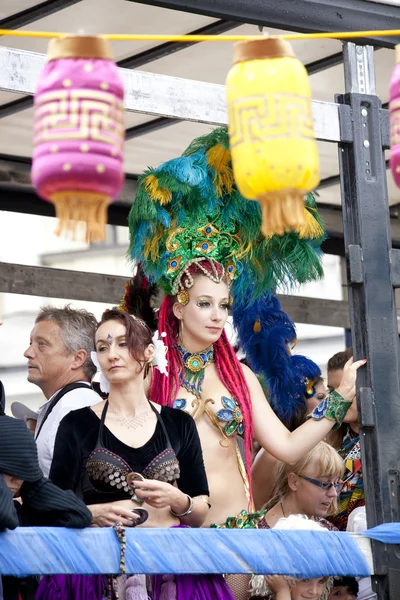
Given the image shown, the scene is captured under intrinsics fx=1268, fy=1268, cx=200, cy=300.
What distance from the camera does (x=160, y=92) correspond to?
462 centimetres

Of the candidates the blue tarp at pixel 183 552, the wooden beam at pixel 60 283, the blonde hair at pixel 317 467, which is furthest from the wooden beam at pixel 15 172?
the blue tarp at pixel 183 552

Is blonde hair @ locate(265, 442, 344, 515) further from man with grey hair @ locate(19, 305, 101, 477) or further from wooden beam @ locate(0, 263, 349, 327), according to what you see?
wooden beam @ locate(0, 263, 349, 327)

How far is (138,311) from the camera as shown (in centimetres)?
560

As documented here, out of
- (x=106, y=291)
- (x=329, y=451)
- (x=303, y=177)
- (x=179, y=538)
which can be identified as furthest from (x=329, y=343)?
(x=303, y=177)

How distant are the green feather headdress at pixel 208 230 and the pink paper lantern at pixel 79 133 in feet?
5.45

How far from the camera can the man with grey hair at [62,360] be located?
5.00m

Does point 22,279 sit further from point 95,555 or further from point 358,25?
point 95,555

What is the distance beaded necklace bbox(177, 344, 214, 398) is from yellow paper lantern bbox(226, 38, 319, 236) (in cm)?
157

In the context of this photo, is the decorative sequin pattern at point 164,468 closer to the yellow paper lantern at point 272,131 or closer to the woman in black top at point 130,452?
the woman in black top at point 130,452

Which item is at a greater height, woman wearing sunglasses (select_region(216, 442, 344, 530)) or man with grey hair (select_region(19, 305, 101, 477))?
man with grey hair (select_region(19, 305, 101, 477))

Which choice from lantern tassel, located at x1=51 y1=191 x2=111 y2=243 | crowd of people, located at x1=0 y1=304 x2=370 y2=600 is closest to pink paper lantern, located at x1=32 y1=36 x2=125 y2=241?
lantern tassel, located at x1=51 y1=191 x2=111 y2=243

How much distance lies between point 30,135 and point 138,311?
4.96 ft

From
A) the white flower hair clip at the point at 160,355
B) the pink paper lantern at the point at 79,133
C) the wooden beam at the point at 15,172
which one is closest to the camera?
the pink paper lantern at the point at 79,133

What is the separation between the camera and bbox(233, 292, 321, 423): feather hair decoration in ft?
18.2
